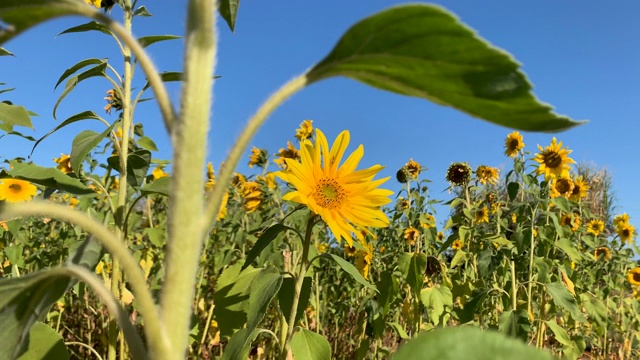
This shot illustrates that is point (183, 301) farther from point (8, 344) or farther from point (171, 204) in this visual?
point (8, 344)

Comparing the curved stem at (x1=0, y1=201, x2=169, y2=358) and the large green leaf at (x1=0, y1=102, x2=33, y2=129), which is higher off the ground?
the large green leaf at (x1=0, y1=102, x2=33, y2=129)

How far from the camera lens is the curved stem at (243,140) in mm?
334

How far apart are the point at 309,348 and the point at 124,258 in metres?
0.85

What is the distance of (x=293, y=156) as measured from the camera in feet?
10.2

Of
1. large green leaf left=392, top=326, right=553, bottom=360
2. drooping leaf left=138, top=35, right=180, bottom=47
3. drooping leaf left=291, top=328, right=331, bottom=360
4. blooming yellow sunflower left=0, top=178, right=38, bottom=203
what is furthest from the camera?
blooming yellow sunflower left=0, top=178, right=38, bottom=203

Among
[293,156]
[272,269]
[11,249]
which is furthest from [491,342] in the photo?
[293,156]

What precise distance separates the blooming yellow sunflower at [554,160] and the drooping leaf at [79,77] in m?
2.35

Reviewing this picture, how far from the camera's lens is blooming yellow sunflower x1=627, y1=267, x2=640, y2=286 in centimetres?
452

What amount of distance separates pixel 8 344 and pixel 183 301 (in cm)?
19

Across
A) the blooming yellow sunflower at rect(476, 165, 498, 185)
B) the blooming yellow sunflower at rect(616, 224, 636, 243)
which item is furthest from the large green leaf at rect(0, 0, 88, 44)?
the blooming yellow sunflower at rect(616, 224, 636, 243)

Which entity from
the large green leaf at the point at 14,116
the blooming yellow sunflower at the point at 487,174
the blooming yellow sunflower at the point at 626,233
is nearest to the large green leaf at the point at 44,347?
the large green leaf at the point at 14,116

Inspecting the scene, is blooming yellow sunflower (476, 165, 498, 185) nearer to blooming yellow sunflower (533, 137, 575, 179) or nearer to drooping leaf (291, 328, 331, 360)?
blooming yellow sunflower (533, 137, 575, 179)

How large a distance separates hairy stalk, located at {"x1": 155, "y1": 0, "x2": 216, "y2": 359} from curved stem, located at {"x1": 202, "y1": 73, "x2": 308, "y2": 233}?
11 millimetres

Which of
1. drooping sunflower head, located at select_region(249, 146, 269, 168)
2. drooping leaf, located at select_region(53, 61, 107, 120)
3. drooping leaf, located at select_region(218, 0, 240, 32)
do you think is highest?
drooping sunflower head, located at select_region(249, 146, 269, 168)
